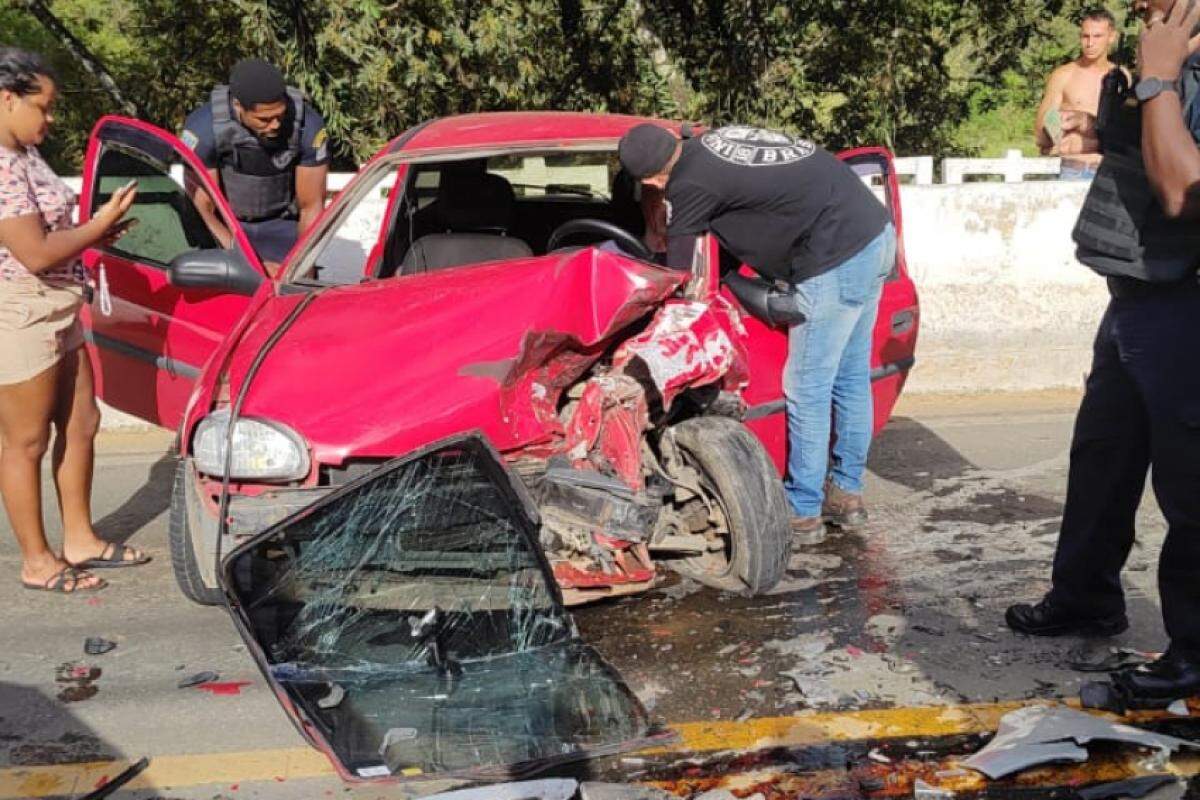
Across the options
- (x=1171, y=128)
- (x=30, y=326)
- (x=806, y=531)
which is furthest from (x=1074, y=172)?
(x=30, y=326)

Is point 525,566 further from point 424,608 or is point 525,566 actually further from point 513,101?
point 513,101

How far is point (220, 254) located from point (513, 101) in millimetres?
5290

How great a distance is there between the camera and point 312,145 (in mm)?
6207

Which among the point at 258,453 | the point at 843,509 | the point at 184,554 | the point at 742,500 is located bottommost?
the point at 843,509

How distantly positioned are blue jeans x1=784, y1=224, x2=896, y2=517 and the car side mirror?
2025mm

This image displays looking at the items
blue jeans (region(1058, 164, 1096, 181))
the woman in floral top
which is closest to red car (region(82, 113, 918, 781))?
the woman in floral top

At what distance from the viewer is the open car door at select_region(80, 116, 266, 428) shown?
5.19 m

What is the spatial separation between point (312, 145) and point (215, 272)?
4.82 feet

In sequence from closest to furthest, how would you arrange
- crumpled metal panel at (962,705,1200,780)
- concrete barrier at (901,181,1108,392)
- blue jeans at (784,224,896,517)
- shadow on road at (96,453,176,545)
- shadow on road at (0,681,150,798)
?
crumpled metal panel at (962,705,1200,780)
shadow on road at (0,681,150,798)
blue jeans at (784,224,896,517)
shadow on road at (96,453,176,545)
concrete barrier at (901,181,1108,392)

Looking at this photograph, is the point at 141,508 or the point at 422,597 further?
the point at 141,508

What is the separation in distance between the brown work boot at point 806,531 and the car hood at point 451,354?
1105 mm

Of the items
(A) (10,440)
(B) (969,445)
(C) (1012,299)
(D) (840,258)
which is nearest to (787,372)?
(D) (840,258)

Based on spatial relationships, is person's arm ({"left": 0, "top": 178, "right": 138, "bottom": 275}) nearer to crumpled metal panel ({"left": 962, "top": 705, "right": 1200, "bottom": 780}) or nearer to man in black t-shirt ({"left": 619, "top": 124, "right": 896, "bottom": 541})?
man in black t-shirt ({"left": 619, "top": 124, "right": 896, "bottom": 541})

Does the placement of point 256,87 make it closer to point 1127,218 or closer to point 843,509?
point 843,509
